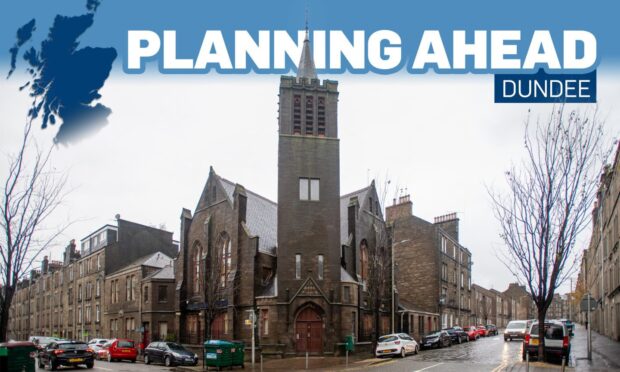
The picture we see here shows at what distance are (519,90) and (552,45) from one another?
1824 millimetres

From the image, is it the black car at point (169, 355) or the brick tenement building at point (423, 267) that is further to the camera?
the brick tenement building at point (423, 267)

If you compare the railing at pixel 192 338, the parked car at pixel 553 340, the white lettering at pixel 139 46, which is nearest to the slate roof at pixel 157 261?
the railing at pixel 192 338

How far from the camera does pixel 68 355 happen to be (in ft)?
102

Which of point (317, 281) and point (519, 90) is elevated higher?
point (519, 90)

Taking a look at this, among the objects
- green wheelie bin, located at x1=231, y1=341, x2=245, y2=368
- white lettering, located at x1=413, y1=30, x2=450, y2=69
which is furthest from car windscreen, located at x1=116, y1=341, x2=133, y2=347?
white lettering, located at x1=413, y1=30, x2=450, y2=69

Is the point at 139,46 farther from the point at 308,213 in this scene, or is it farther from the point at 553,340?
the point at 308,213

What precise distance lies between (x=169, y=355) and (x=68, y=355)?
678cm

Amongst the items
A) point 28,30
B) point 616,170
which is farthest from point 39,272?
point 28,30

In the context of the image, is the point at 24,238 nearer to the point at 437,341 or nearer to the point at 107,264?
the point at 437,341

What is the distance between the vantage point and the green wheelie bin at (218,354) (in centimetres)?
3055

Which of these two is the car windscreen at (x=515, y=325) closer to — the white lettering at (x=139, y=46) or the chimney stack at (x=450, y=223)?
the chimney stack at (x=450, y=223)

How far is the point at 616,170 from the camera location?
37.6m

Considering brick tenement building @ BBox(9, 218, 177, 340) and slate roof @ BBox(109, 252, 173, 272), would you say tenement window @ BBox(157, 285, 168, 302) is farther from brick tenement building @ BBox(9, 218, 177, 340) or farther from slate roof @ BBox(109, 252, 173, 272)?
brick tenement building @ BBox(9, 218, 177, 340)

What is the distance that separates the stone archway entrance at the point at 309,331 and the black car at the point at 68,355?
1279 centimetres
